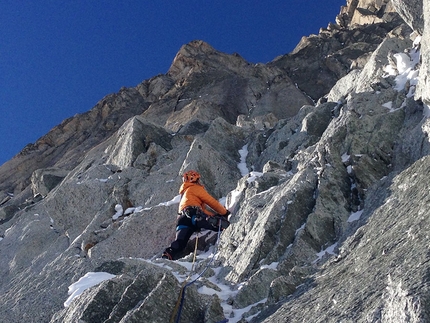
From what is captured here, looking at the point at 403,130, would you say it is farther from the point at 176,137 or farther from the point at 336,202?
the point at 176,137

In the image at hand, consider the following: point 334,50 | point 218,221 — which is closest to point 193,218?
point 218,221

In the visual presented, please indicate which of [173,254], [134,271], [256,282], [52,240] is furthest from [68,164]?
[256,282]

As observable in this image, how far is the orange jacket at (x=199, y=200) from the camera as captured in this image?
17.1 m

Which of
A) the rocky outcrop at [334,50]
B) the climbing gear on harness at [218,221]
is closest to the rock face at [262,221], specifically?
the climbing gear on harness at [218,221]

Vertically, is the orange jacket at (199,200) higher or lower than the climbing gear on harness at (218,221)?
higher

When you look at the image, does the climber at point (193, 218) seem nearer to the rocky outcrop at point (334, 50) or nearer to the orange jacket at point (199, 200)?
the orange jacket at point (199, 200)

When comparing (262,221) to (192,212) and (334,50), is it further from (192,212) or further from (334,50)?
(334,50)

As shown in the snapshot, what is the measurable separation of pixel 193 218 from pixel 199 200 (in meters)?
0.95

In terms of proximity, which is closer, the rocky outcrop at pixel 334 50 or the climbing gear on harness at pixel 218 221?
the climbing gear on harness at pixel 218 221

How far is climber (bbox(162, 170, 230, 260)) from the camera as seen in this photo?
16.5m

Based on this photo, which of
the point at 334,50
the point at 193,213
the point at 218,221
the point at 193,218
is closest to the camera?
the point at 218,221

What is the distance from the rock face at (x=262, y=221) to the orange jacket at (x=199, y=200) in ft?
1.88

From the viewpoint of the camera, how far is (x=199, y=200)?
57.4ft

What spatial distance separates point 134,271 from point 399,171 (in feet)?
22.1
